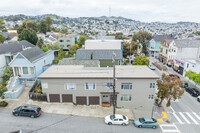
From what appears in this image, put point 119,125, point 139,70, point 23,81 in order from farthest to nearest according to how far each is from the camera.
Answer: point 23,81
point 139,70
point 119,125

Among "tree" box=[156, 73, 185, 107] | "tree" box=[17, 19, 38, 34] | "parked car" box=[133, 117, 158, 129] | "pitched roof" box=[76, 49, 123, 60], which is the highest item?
"tree" box=[17, 19, 38, 34]

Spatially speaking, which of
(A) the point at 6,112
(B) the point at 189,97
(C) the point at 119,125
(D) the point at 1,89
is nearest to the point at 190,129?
(C) the point at 119,125

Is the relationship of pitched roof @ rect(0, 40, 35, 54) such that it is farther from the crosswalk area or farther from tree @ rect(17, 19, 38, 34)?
tree @ rect(17, 19, 38, 34)

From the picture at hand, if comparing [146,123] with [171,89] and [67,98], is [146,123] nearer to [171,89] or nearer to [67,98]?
[171,89]

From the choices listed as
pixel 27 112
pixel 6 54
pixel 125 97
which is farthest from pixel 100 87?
pixel 6 54

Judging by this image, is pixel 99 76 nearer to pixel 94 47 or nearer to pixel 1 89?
pixel 1 89

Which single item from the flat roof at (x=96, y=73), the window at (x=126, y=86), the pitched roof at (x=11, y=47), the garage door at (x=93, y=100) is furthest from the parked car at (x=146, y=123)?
the pitched roof at (x=11, y=47)

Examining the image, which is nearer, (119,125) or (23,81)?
(119,125)

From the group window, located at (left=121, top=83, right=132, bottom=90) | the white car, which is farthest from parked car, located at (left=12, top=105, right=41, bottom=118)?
window, located at (left=121, top=83, right=132, bottom=90)
